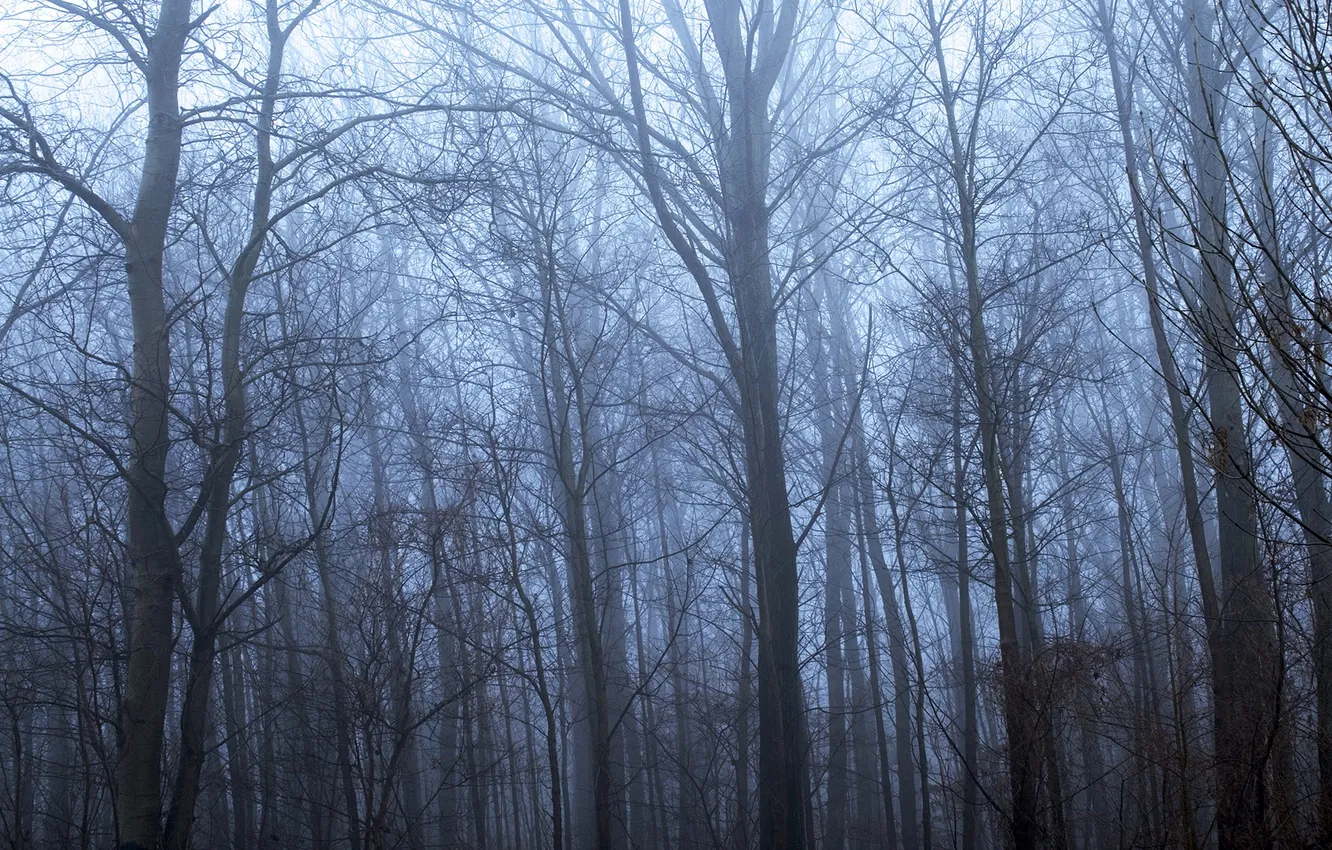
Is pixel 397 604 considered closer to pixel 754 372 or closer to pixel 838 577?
pixel 754 372

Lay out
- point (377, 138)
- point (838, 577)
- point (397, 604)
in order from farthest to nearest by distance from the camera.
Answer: point (838, 577) → point (397, 604) → point (377, 138)

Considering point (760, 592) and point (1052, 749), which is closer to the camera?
point (760, 592)

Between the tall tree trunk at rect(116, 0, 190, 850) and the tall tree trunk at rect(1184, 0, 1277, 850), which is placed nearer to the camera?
the tall tree trunk at rect(116, 0, 190, 850)

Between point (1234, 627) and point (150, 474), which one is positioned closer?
point (150, 474)

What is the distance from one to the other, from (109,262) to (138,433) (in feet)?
4.85

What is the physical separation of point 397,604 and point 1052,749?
5124 millimetres

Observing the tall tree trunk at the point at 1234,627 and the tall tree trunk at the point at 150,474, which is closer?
the tall tree trunk at the point at 150,474

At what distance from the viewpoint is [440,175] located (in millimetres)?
6906

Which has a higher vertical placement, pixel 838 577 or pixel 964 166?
pixel 964 166

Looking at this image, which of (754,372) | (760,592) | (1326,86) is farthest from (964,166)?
(1326,86)

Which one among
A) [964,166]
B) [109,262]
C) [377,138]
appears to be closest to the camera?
[109,262]

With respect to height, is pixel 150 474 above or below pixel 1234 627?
above

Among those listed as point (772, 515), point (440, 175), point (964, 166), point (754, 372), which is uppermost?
point (964, 166)

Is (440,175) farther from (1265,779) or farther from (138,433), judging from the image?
(1265,779)
